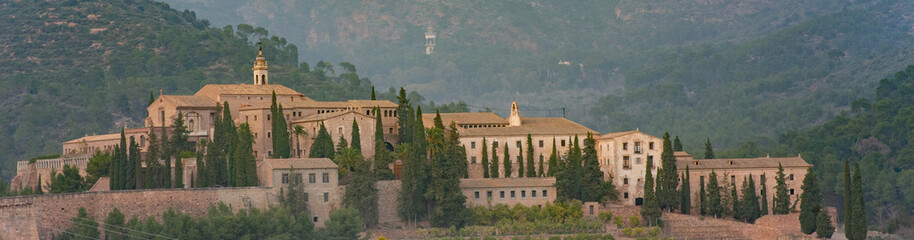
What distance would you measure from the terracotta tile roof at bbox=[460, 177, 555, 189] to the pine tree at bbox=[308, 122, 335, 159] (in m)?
6.46

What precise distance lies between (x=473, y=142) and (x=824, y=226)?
→ 17806 millimetres

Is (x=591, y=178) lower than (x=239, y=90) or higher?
lower

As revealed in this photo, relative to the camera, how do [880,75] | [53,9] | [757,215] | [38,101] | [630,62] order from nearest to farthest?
[757,215] < [38,101] < [53,9] < [880,75] < [630,62]

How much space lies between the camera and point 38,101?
415ft

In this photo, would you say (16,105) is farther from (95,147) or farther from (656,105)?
(656,105)

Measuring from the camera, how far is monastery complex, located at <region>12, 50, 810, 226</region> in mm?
83875

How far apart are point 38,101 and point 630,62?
83027mm

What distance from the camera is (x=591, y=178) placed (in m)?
83.6

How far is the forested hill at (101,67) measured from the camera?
124 metres

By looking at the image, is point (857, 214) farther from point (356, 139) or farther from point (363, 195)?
point (356, 139)

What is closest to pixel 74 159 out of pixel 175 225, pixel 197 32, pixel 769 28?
pixel 175 225

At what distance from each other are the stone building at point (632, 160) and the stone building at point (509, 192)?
4.22 meters

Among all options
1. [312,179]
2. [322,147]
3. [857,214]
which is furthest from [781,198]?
[312,179]

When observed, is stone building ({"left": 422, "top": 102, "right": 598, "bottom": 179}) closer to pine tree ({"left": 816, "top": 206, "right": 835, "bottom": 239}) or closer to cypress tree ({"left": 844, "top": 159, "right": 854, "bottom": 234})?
pine tree ({"left": 816, "top": 206, "right": 835, "bottom": 239})
